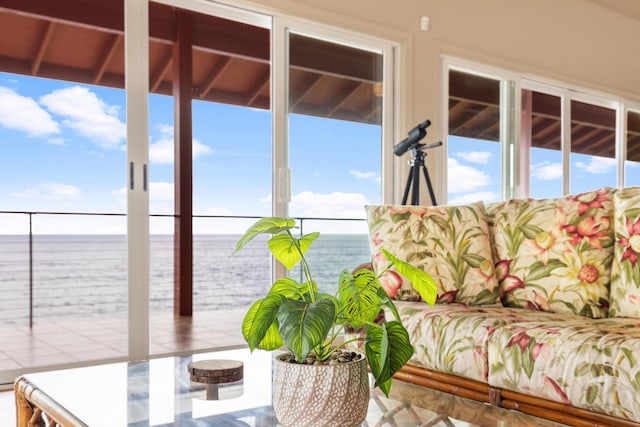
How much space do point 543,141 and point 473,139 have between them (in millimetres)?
998

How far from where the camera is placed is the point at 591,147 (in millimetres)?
5887

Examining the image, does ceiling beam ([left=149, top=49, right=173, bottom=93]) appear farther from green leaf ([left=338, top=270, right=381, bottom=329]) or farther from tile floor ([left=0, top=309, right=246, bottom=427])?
green leaf ([left=338, top=270, right=381, bottom=329])

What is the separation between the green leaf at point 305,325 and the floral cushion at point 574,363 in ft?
3.21

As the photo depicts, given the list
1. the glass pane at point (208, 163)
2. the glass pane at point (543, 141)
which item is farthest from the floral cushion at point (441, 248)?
the glass pane at point (543, 141)

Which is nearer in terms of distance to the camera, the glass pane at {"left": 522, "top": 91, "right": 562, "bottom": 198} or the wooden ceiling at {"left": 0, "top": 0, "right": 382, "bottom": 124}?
Answer: the wooden ceiling at {"left": 0, "top": 0, "right": 382, "bottom": 124}

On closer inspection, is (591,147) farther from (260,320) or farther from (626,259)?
(260,320)

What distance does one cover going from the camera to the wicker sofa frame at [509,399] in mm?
1581

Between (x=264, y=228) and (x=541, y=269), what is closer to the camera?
(x=264, y=228)

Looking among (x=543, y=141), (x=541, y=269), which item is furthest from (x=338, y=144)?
(x=543, y=141)

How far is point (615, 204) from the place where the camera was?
2.29 meters

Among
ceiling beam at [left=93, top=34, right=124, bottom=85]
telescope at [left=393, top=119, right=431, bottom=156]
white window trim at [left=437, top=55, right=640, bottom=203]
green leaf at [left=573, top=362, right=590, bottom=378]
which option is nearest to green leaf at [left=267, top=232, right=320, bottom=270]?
green leaf at [left=573, top=362, right=590, bottom=378]

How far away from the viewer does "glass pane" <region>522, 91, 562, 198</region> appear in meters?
5.29

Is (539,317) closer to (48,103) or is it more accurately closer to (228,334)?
(228,334)

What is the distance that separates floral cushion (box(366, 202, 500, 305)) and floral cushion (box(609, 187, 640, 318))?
1.57 feet
